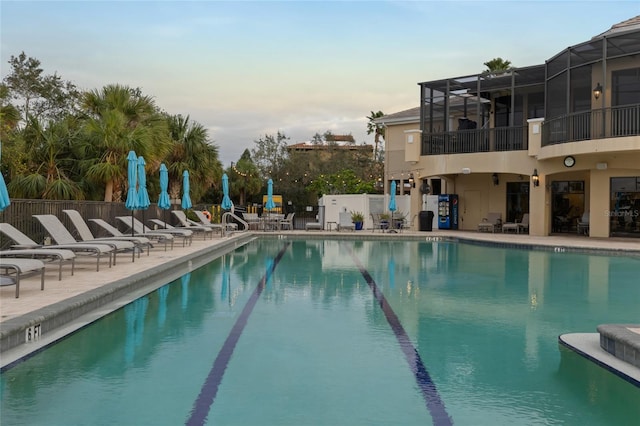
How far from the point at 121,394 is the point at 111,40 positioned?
59.0 ft

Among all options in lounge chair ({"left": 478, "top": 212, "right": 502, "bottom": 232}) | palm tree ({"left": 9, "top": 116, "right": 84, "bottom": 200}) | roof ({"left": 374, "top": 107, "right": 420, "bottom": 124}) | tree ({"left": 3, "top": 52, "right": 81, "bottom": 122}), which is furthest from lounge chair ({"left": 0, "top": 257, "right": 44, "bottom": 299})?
tree ({"left": 3, "top": 52, "right": 81, "bottom": 122})

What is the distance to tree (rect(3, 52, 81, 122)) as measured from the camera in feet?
107

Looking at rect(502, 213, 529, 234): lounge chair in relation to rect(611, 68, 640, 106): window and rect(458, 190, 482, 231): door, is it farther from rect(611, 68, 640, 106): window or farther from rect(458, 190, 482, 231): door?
rect(611, 68, 640, 106): window

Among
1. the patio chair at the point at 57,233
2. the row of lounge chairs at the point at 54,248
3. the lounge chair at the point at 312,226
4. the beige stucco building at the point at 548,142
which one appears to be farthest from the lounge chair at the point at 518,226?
the patio chair at the point at 57,233

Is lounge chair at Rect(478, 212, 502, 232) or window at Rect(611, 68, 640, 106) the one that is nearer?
window at Rect(611, 68, 640, 106)

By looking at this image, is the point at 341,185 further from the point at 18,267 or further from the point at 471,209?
the point at 18,267

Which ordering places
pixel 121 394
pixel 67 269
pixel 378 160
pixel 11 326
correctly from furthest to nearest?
pixel 378 160
pixel 67 269
pixel 11 326
pixel 121 394

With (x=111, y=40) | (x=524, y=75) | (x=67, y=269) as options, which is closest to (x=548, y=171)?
(x=524, y=75)

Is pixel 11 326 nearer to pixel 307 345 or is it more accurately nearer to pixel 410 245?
pixel 307 345

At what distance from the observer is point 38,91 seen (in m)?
33.0

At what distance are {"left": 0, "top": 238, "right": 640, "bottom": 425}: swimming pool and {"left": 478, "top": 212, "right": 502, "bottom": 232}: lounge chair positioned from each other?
15.8 metres

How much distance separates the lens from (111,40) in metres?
19.8

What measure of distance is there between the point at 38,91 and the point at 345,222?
19554 mm

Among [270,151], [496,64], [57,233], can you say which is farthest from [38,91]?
[496,64]
